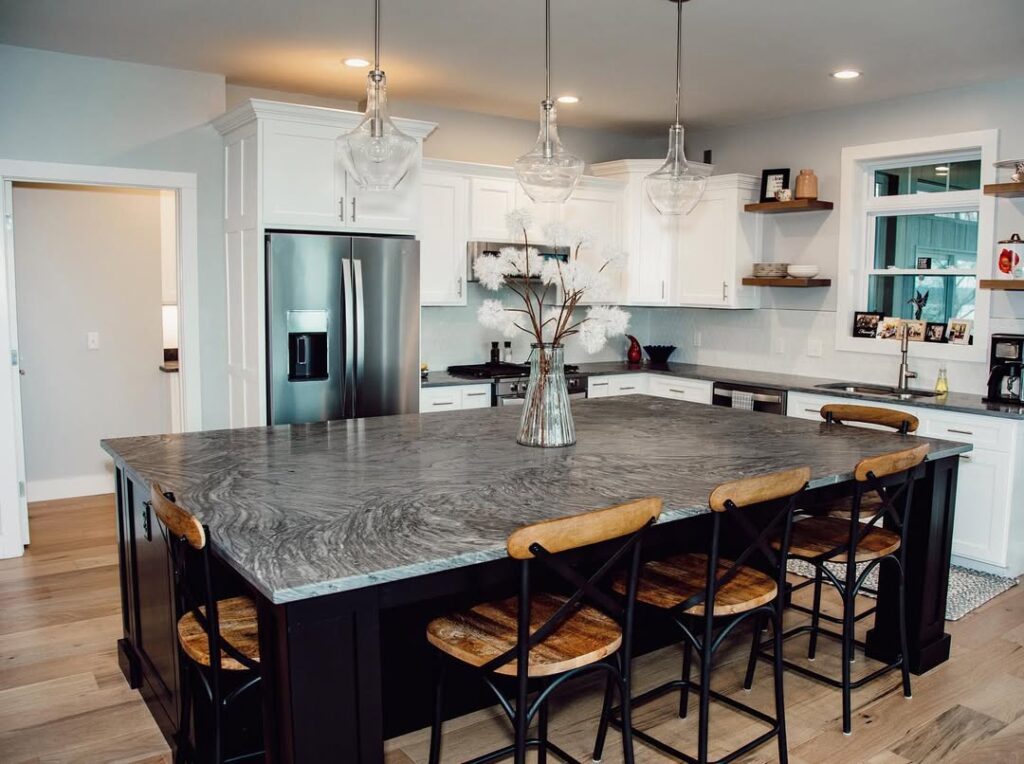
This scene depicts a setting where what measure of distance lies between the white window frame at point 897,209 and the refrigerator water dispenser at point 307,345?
3271mm

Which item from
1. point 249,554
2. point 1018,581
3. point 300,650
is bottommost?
point 1018,581

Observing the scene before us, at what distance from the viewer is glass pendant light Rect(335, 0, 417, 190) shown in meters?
2.83

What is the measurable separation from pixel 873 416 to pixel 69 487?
16.4 ft

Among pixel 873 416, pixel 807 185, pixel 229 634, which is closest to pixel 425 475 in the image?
pixel 229 634

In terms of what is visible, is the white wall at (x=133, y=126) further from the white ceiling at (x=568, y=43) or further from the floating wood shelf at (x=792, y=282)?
the floating wood shelf at (x=792, y=282)

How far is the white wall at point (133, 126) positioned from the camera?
14.3ft

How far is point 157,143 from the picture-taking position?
15.4 ft

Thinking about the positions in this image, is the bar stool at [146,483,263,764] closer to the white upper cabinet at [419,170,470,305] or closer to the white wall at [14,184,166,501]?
the white upper cabinet at [419,170,470,305]

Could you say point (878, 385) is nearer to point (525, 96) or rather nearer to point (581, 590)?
point (525, 96)

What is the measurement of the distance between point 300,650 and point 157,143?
379cm

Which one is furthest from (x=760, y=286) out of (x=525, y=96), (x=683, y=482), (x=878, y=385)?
(x=683, y=482)

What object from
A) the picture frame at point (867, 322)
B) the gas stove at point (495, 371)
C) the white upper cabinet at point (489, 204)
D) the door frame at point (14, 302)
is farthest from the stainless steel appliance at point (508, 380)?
the picture frame at point (867, 322)

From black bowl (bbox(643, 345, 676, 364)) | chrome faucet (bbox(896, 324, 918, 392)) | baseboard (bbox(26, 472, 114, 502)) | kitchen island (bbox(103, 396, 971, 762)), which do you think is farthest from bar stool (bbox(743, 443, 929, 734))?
baseboard (bbox(26, 472, 114, 502))

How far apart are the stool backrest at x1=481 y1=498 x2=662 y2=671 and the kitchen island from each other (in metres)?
0.11
